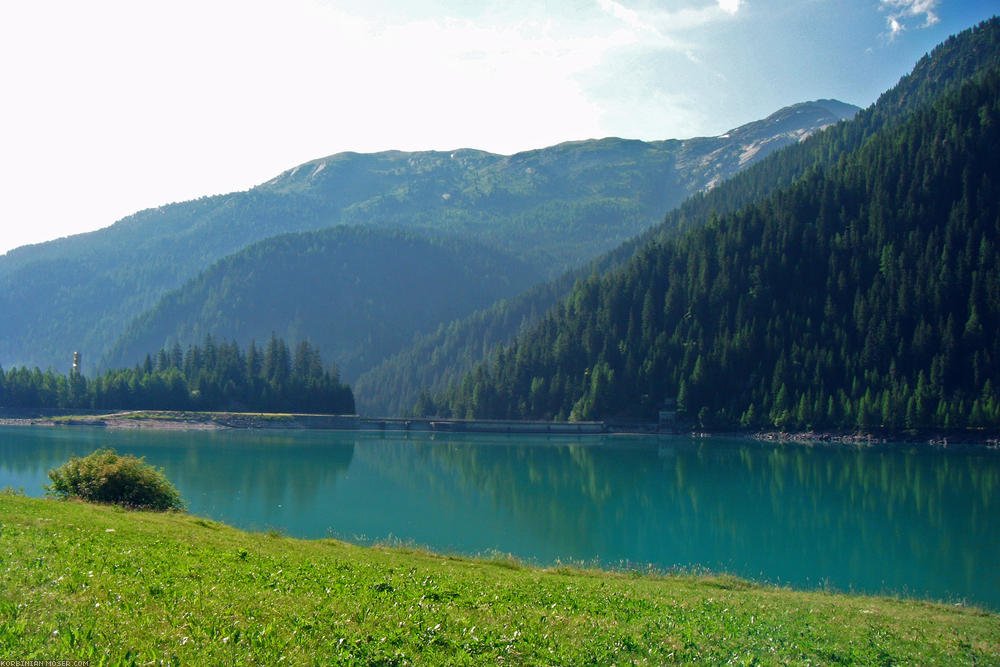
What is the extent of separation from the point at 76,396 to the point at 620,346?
316ft

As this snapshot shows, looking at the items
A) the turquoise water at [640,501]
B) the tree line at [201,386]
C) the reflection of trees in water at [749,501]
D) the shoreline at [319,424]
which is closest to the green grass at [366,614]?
the turquoise water at [640,501]

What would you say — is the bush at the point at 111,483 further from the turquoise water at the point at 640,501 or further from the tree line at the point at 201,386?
the tree line at the point at 201,386

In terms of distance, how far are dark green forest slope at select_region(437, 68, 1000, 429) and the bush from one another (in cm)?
8985

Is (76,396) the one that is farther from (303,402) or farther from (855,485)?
(855,485)

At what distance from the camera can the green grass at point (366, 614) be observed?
10.9 m

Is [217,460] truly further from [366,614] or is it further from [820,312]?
[820,312]

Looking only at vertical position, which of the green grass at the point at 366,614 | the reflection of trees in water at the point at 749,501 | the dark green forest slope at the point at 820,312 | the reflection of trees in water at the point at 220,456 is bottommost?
the reflection of trees in water at the point at 749,501

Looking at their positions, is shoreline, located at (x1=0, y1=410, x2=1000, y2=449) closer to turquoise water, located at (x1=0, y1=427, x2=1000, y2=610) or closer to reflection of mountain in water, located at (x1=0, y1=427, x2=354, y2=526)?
reflection of mountain in water, located at (x1=0, y1=427, x2=354, y2=526)

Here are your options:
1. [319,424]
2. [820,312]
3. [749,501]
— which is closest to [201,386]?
[319,424]

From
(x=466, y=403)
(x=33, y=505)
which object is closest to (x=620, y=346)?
(x=466, y=403)

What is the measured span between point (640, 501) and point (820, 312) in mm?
81169

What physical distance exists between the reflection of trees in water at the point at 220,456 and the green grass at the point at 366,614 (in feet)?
92.7

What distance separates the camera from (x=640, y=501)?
5269 centimetres

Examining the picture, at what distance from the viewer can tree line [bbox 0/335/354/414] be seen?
127375 millimetres
